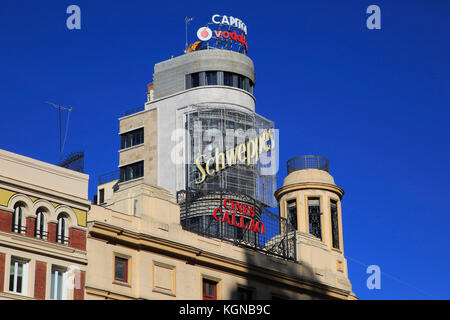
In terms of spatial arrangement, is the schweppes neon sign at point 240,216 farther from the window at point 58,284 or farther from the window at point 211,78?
the window at point 211,78

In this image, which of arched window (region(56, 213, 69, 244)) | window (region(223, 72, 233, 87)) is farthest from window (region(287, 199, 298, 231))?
window (region(223, 72, 233, 87))

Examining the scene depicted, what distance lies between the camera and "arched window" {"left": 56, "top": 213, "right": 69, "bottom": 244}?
61344mm

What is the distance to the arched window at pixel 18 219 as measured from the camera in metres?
59.1

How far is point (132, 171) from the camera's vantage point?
115 m

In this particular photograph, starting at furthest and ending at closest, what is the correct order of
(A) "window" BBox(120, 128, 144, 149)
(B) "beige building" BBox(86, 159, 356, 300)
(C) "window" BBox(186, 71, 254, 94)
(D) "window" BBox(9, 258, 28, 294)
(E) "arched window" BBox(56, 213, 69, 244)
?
(A) "window" BBox(120, 128, 144, 149) < (C) "window" BBox(186, 71, 254, 94) < (B) "beige building" BBox(86, 159, 356, 300) < (E) "arched window" BBox(56, 213, 69, 244) < (D) "window" BBox(9, 258, 28, 294)

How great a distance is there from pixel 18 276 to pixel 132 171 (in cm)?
5684

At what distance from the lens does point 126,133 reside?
117 metres

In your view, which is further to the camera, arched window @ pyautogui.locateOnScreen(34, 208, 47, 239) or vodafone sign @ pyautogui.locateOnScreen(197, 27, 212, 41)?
vodafone sign @ pyautogui.locateOnScreen(197, 27, 212, 41)

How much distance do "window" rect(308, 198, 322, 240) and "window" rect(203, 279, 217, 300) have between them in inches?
613

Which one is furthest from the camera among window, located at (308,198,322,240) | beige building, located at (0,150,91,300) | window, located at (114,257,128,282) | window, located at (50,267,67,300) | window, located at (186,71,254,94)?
window, located at (186,71,254,94)

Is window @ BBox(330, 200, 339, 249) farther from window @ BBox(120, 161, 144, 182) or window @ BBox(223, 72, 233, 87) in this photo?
window @ BBox(120, 161, 144, 182)

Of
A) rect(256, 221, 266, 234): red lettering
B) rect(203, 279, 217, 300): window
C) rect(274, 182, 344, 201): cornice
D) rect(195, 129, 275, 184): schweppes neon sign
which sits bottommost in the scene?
rect(203, 279, 217, 300): window

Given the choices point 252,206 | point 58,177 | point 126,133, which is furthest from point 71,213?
point 126,133
